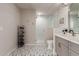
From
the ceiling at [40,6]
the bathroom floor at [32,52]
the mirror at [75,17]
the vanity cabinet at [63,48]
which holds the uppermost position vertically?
the ceiling at [40,6]

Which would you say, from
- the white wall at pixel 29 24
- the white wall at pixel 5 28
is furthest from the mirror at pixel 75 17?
the white wall at pixel 29 24

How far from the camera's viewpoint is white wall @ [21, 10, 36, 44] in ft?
19.2

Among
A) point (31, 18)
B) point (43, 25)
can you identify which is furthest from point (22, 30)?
point (43, 25)

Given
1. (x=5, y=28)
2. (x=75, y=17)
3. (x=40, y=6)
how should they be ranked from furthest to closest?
1. (x=40, y=6)
2. (x=5, y=28)
3. (x=75, y=17)

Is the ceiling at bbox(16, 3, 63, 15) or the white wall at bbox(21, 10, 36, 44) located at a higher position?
the ceiling at bbox(16, 3, 63, 15)

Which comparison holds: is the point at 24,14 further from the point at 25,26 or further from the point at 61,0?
the point at 61,0

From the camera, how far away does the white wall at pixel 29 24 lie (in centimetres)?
587

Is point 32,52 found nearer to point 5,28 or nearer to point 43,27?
point 5,28

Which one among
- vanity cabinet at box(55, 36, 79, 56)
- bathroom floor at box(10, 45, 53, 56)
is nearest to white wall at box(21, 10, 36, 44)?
bathroom floor at box(10, 45, 53, 56)

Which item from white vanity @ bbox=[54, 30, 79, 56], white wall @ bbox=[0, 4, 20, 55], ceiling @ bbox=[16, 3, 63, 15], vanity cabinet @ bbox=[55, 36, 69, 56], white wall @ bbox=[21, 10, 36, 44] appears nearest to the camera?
white vanity @ bbox=[54, 30, 79, 56]

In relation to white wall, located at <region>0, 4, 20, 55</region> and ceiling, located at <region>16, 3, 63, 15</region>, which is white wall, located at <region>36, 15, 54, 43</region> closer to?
ceiling, located at <region>16, 3, 63, 15</region>

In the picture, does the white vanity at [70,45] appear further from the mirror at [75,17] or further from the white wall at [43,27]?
the white wall at [43,27]

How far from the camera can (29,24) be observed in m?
5.89

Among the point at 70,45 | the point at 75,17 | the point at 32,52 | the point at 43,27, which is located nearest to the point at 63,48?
the point at 70,45
